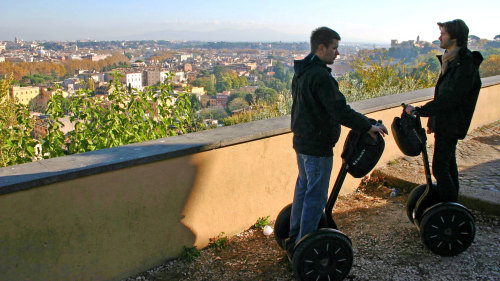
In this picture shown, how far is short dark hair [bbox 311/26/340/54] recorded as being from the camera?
2494 millimetres

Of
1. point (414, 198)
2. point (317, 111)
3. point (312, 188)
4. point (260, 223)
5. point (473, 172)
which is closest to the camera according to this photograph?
point (317, 111)

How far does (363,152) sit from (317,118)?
381 millimetres

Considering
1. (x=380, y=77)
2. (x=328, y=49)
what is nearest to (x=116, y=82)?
(x=328, y=49)

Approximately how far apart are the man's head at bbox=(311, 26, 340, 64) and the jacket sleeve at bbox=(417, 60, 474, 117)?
947 mm

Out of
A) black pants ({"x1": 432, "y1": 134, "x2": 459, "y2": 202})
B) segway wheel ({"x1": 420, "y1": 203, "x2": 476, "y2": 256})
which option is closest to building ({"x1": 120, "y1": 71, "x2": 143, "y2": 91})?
black pants ({"x1": 432, "y1": 134, "x2": 459, "y2": 202})

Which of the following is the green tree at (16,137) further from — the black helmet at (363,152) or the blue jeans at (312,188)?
the black helmet at (363,152)

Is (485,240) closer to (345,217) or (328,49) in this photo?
(345,217)

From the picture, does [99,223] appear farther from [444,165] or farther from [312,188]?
[444,165]

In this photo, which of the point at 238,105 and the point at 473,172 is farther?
the point at 238,105

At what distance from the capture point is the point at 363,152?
8.60 ft

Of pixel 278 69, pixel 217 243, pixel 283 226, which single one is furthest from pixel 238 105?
pixel 278 69

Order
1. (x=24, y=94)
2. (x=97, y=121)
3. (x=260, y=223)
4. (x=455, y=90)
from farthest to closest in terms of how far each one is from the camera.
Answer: (x=24, y=94) < (x=97, y=121) < (x=260, y=223) < (x=455, y=90)

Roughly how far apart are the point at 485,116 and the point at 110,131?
21.8 feet

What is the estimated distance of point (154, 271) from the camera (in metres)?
3.12
